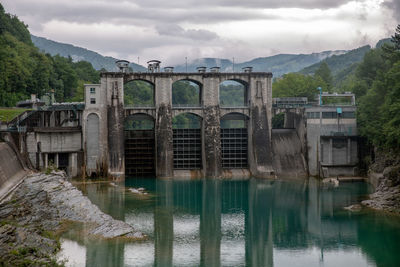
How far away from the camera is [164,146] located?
6606 centimetres

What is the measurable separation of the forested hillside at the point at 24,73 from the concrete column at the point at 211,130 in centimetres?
3102

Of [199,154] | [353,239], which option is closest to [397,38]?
[199,154]

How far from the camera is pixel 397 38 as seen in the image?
63812mm

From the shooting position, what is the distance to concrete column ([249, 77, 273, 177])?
6675 cm

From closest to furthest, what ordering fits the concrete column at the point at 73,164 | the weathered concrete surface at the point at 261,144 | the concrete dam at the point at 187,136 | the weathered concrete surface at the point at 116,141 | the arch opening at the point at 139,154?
the concrete column at the point at 73,164 → the concrete dam at the point at 187,136 → the weathered concrete surface at the point at 116,141 → the weathered concrete surface at the point at 261,144 → the arch opening at the point at 139,154

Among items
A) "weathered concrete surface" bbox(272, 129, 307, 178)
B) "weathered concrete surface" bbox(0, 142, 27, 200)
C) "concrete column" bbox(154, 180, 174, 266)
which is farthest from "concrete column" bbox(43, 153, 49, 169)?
"weathered concrete surface" bbox(272, 129, 307, 178)

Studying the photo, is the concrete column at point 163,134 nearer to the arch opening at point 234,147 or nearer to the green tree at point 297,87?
the arch opening at point 234,147

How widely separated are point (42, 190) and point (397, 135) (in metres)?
33.4

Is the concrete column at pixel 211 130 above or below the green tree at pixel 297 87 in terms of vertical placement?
below

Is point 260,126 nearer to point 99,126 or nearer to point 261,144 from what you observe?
point 261,144

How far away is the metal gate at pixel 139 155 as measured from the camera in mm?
67500

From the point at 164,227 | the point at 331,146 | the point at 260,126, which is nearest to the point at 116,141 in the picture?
the point at 260,126

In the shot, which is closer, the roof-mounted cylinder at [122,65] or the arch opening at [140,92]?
the roof-mounted cylinder at [122,65]

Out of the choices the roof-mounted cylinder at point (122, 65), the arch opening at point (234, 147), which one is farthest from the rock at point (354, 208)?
the roof-mounted cylinder at point (122, 65)
